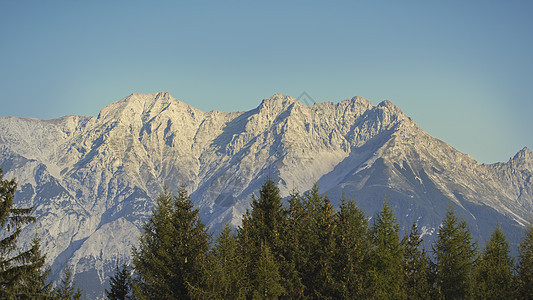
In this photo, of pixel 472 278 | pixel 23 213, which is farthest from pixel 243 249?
pixel 472 278

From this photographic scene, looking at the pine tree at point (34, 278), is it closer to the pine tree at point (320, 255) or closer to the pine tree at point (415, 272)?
the pine tree at point (320, 255)

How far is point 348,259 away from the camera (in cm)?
4041

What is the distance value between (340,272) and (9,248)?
74.7ft

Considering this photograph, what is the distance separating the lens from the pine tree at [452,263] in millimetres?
51406

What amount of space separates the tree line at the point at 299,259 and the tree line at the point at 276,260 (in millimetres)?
87

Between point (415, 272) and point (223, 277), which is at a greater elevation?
point (415, 272)

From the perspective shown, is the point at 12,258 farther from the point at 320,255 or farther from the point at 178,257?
the point at 320,255

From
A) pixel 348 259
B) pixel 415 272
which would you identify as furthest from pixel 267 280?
pixel 415 272

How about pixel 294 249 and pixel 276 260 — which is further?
pixel 294 249

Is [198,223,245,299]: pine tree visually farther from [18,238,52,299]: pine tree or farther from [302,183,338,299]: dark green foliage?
[18,238,52,299]: pine tree

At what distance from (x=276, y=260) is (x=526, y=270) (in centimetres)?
2691

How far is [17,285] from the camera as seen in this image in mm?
33375

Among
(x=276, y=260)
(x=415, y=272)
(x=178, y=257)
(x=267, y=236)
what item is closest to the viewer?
(x=178, y=257)

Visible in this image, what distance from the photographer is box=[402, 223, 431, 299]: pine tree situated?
162 ft
